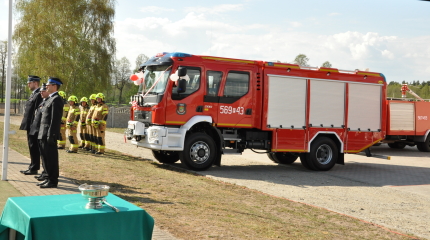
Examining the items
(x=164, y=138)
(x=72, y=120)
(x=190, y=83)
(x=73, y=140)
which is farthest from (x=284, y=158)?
(x=72, y=120)

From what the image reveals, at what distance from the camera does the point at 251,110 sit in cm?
1352

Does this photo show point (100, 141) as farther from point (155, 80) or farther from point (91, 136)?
point (155, 80)

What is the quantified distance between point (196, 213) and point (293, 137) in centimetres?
711

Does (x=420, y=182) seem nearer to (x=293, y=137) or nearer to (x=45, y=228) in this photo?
(x=293, y=137)

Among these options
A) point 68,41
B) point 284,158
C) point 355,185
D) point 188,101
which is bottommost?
point 355,185

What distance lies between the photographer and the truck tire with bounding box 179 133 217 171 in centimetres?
1288

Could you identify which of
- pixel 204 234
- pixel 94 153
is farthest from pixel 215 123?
pixel 204 234

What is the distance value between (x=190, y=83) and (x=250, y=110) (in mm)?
1897

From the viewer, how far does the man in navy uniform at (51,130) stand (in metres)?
8.34

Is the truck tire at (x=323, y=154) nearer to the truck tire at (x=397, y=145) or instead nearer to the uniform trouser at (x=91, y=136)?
the uniform trouser at (x=91, y=136)

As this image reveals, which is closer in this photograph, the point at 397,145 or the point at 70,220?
the point at 70,220

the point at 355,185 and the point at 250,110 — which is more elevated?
the point at 250,110

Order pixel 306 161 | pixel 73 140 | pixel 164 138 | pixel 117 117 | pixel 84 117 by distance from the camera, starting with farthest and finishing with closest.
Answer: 1. pixel 117 117
2. pixel 84 117
3. pixel 73 140
4. pixel 306 161
5. pixel 164 138

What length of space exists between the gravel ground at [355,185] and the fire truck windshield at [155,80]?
99.0 inches
